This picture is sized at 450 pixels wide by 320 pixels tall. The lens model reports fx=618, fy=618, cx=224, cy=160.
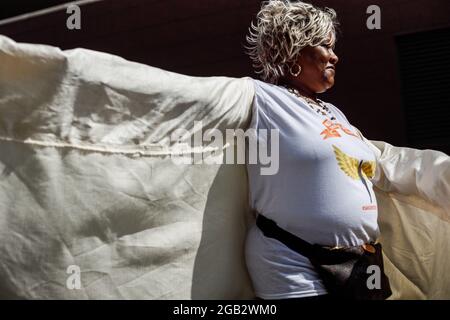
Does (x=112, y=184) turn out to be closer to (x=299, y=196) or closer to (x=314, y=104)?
(x=299, y=196)

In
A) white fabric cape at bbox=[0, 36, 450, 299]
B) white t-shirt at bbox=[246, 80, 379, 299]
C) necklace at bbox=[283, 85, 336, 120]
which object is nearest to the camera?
white fabric cape at bbox=[0, 36, 450, 299]

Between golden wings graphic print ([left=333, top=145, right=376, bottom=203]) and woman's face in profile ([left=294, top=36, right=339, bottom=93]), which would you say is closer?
golden wings graphic print ([left=333, top=145, right=376, bottom=203])

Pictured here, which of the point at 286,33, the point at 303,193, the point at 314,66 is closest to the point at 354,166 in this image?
the point at 303,193

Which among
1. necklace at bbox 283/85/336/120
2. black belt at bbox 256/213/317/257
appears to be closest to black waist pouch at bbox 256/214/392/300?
black belt at bbox 256/213/317/257

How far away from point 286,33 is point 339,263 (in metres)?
0.70

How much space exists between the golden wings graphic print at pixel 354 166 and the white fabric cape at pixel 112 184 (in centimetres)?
27

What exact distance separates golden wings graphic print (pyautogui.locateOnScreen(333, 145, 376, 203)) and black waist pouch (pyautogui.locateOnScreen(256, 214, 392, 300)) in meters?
0.19

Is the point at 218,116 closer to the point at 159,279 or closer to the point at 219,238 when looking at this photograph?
the point at 219,238

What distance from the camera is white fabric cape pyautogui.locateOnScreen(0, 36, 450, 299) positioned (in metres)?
1.38

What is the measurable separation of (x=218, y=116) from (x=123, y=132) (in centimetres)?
26

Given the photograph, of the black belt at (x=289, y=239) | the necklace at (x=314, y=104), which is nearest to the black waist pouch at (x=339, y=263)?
the black belt at (x=289, y=239)

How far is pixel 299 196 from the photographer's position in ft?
5.44

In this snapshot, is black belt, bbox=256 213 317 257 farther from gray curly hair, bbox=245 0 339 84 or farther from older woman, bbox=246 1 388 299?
gray curly hair, bbox=245 0 339 84
